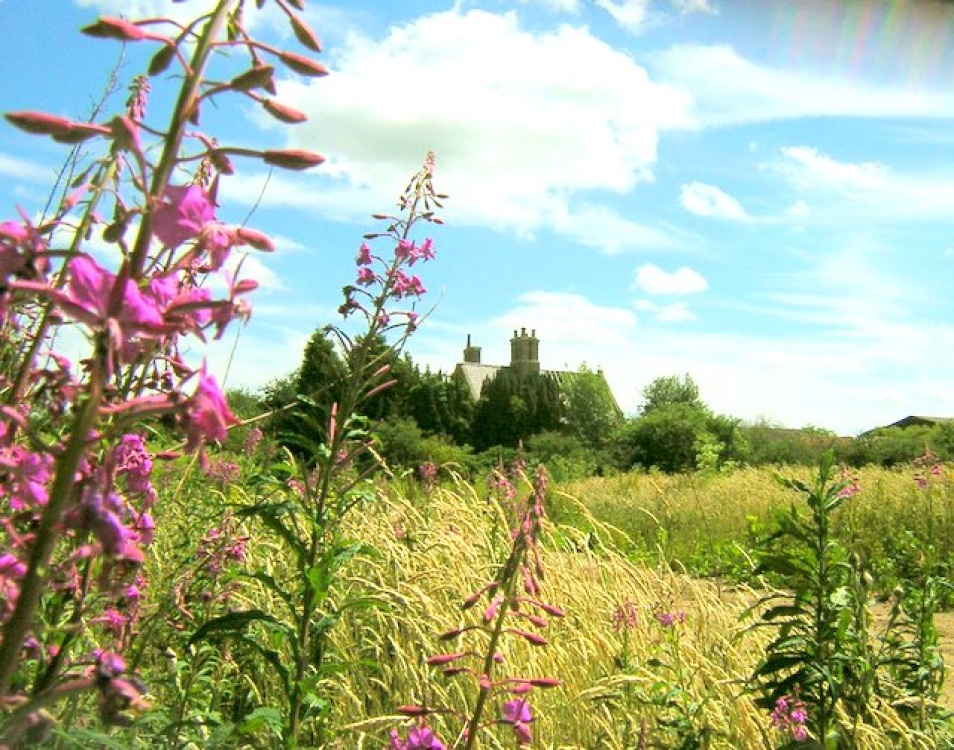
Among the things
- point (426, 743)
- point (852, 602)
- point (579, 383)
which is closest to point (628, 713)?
point (852, 602)

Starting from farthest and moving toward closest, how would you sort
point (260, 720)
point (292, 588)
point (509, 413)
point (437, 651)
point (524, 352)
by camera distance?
point (524, 352)
point (509, 413)
point (292, 588)
point (437, 651)
point (260, 720)

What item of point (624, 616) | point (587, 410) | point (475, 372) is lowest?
point (624, 616)

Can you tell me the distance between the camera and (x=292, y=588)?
16.9 ft

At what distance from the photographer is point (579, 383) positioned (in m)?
39.1

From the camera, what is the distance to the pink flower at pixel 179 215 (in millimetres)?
878

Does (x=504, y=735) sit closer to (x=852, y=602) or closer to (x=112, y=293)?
(x=852, y=602)

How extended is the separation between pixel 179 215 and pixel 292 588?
451cm

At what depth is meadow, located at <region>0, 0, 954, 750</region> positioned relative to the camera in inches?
33.9

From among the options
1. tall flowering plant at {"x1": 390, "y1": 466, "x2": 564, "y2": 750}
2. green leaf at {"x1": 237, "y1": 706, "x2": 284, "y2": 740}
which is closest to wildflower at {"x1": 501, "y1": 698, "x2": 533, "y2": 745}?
tall flowering plant at {"x1": 390, "y1": 466, "x2": 564, "y2": 750}

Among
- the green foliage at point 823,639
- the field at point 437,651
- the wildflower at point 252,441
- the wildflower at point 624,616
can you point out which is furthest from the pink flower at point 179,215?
the wildflower at point 252,441

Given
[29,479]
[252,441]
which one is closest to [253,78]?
[29,479]

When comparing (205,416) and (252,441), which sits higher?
(205,416)

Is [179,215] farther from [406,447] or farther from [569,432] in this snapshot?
[569,432]

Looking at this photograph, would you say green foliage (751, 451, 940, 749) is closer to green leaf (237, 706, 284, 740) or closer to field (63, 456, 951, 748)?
field (63, 456, 951, 748)
